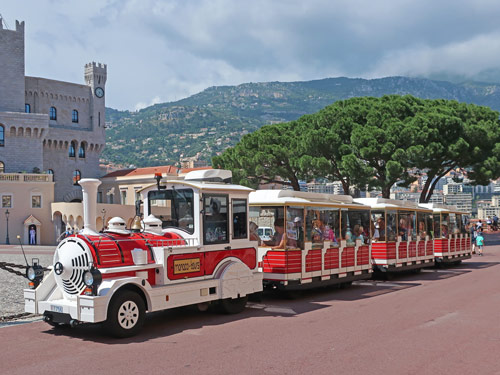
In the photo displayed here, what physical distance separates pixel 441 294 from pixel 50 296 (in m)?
9.46

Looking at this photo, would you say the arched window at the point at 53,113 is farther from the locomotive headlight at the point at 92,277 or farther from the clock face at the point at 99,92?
the locomotive headlight at the point at 92,277

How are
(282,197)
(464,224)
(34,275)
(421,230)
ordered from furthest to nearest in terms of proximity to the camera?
(464,224) < (421,230) < (282,197) < (34,275)

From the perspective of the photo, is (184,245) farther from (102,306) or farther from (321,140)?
(321,140)

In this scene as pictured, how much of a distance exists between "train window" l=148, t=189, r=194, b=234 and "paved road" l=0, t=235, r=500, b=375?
1.83 meters

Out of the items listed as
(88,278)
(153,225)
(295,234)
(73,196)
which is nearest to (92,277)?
(88,278)

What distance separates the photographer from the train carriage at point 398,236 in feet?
58.9

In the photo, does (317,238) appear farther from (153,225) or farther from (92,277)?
(92,277)

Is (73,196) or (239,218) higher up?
(73,196)

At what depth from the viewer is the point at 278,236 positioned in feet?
43.5

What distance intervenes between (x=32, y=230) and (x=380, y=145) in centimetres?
3314

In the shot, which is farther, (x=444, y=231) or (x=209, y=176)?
(x=444, y=231)

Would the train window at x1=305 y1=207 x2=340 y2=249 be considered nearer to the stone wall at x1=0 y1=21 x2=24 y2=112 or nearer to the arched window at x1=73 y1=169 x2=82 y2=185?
the stone wall at x1=0 y1=21 x2=24 y2=112

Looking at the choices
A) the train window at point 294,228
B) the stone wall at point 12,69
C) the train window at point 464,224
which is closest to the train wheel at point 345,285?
the train window at point 294,228

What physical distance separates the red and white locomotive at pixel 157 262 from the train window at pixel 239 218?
0.07 feet
